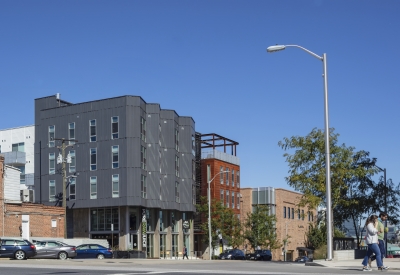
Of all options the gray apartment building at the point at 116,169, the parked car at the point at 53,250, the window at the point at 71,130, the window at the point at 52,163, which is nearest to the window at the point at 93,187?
the gray apartment building at the point at 116,169

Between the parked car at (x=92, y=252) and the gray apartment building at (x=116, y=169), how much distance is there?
457 inches

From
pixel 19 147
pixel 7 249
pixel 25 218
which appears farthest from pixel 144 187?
pixel 7 249

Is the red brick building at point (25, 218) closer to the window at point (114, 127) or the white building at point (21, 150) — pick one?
the window at point (114, 127)

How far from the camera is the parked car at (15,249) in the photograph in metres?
38.2

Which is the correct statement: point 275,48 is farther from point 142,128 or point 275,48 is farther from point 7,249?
point 142,128

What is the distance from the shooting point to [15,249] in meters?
38.4

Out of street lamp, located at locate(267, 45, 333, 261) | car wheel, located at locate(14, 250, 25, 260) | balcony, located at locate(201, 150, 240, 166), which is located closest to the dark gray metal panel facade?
balcony, located at locate(201, 150, 240, 166)

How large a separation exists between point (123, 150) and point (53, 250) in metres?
22.3

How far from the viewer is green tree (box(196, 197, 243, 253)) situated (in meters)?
77.1

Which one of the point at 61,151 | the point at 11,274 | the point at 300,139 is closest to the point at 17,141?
the point at 61,151

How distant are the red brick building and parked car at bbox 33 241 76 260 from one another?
11714 millimetres

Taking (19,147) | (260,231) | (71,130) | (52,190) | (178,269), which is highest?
(71,130)

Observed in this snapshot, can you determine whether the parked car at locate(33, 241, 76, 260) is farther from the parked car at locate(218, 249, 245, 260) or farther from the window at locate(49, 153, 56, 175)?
the parked car at locate(218, 249, 245, 260)

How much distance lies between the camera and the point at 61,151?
68875 millimetres
